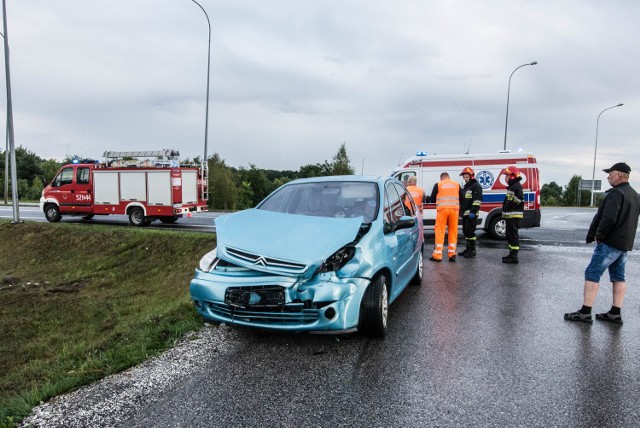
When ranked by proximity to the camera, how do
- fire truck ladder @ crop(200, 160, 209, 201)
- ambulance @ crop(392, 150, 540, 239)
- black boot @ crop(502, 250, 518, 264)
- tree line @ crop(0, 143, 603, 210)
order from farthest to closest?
tree line @ crop(0, 143, 603, 210)
fire truck ladder @ crop(200, 160, 209, 201)
ambulance @ crop(392, 150, 540, 239)
black boot @ crop(502, 250, 518, 264)

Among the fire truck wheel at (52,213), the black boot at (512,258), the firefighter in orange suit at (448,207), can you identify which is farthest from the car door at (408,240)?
the fire truck wheel at (52,213)

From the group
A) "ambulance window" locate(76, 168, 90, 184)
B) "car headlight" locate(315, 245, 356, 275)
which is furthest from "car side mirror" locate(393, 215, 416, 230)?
"ambulance window" locate(76, 168, 90, 184)

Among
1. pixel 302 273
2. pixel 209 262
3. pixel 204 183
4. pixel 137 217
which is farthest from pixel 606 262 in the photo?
pixel 137 217

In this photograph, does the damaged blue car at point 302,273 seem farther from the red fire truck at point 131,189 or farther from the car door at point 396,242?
the red fire truck at point 131,189

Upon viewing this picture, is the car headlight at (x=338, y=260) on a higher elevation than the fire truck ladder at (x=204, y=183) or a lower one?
lower

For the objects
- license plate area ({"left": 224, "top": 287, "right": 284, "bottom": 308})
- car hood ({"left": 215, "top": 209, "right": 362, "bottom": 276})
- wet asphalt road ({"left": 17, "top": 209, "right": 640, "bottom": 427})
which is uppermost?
car hood ({"left": 215, "top": 209, "right": 362, "bottom": 276})

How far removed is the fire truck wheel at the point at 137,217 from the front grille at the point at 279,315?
552 inches

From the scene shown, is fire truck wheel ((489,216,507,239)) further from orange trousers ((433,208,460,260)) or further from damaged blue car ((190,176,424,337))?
damaged blue car ((190,176,424,337))

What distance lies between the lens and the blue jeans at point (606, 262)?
4.60 meters

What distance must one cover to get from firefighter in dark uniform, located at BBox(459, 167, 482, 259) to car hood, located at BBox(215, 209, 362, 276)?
542 cm

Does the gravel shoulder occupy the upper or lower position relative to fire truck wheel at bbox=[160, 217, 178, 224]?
lower

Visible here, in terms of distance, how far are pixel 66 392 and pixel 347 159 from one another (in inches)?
3209

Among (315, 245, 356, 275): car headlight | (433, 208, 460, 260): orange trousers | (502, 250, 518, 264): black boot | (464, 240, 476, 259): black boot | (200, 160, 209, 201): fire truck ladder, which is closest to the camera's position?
(315, 245, 356, 275): car headlight

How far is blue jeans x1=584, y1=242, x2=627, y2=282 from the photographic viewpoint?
4.60 m
